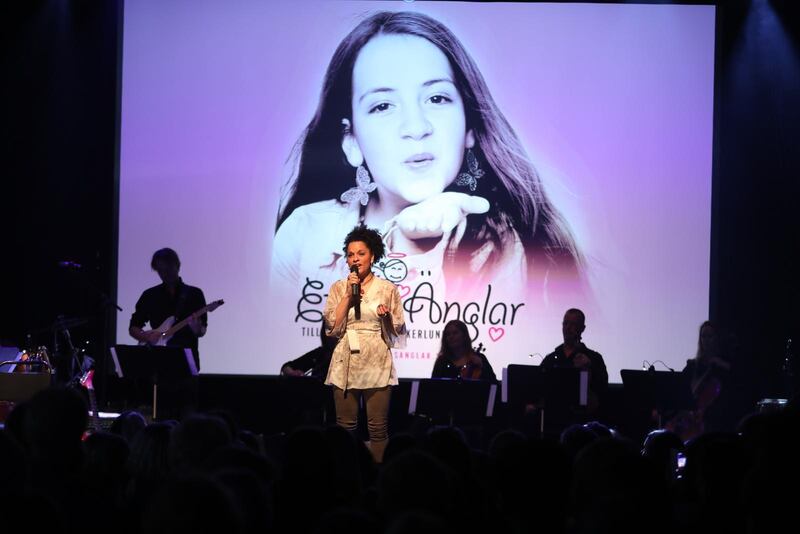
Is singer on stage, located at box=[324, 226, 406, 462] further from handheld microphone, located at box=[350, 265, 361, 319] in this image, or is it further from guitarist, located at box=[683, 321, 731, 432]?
guitarist, located at box=[683, 321, 731, 432]

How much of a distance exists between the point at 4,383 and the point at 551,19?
18.0 ft

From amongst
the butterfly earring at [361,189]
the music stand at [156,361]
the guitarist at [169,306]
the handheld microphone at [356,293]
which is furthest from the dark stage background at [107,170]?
the handheld microphone at [356,293]

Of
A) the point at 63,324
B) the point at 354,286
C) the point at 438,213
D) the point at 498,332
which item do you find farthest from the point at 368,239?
the point at 63,324

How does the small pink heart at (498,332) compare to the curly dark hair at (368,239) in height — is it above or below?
below

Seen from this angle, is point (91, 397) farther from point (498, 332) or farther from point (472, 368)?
point (498, 332)

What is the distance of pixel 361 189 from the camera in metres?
9.29

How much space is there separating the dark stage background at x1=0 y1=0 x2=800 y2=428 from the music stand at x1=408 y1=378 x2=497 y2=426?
104 inches

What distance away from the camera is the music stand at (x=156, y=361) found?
7.27m

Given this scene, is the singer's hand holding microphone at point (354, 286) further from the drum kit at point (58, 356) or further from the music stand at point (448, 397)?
the drum kit at point (58, 356)

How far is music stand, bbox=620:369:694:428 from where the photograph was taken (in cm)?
751

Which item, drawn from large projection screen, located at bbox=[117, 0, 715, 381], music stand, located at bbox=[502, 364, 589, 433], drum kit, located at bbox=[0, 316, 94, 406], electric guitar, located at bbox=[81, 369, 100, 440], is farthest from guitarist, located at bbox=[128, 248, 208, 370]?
music stand, located at bbox=[502, 364, 589, 433]

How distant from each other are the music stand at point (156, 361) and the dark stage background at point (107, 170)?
1.97 meters

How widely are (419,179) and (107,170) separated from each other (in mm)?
2781

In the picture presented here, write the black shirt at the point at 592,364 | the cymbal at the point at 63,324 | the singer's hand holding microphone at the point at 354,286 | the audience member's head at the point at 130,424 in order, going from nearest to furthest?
the audience member's head at the point at 130,424
the singer's hand holding microphone at the point at 354,286
the black shirt at the point at 592,364
the cymbal at the point at 63,324
